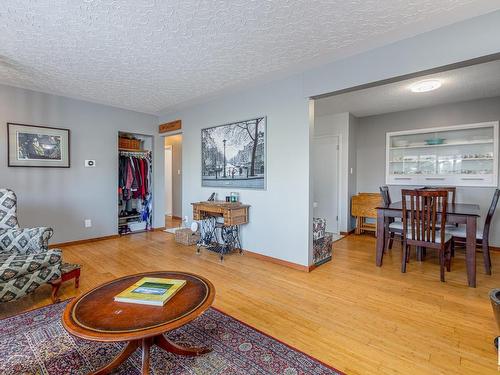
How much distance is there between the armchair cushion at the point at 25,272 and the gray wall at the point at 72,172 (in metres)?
1.86

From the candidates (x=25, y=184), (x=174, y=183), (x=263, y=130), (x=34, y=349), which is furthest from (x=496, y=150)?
(x=25, y=184)

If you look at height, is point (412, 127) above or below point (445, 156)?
above

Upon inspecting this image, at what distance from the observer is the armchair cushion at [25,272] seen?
2039 millimetres

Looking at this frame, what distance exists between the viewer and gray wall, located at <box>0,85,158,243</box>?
3.74 metres

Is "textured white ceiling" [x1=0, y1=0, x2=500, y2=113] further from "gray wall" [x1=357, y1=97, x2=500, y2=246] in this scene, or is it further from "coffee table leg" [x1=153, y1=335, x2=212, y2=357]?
"gray wall" [x1=357, y1=97, x2=500, y2=246]

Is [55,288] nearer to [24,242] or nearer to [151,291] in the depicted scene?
[24,242]

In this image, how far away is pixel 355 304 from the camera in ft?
7.61

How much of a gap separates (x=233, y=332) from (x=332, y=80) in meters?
2.69

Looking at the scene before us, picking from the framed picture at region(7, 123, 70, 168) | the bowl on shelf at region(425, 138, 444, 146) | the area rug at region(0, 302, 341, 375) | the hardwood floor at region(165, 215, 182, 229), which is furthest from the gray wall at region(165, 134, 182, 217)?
the bowl on shelf at region(425, 138, 444, 146)

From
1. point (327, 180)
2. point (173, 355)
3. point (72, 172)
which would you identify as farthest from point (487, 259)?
point (72, 172)

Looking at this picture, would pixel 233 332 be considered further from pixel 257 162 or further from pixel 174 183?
pixel 174 183

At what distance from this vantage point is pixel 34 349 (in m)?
1.70

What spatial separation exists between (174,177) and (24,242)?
4579 mm

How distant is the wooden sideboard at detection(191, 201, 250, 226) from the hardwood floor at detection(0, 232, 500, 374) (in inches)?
21.4
